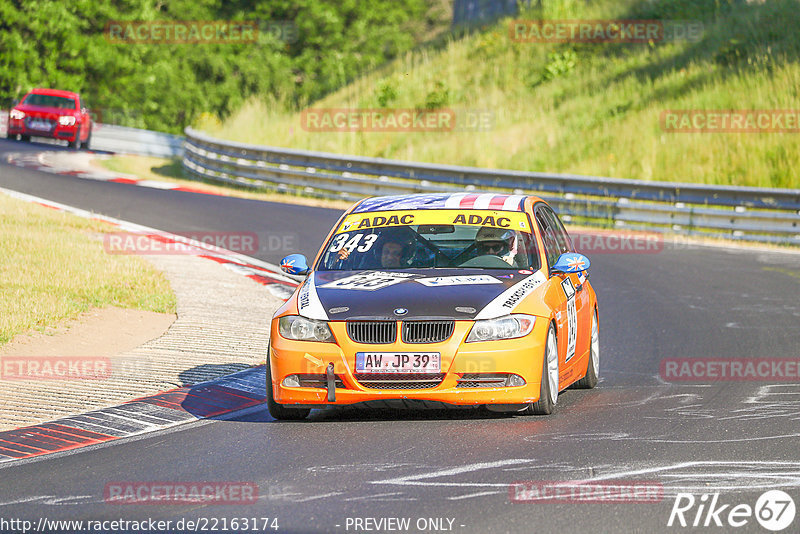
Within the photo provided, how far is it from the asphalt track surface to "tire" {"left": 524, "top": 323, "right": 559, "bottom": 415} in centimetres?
9

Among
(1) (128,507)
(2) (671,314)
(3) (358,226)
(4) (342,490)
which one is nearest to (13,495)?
(1) (128,507)

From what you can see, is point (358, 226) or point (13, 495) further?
point (358, 226)

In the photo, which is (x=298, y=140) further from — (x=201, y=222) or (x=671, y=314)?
(x=671, y=314)

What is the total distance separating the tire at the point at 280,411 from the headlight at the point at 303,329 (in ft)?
1.03

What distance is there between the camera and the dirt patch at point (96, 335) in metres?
11.2

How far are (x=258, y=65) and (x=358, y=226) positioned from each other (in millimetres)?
45419

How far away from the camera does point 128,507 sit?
625cm

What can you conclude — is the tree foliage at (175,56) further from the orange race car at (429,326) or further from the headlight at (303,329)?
the headlight at (303,329)

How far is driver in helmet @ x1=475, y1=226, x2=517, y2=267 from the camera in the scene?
9336mm

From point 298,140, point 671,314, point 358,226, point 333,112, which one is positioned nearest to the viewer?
point 358,226
